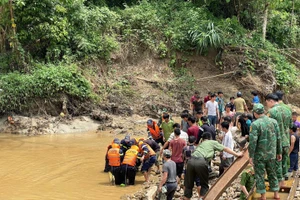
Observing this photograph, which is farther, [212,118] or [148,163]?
[212,118]

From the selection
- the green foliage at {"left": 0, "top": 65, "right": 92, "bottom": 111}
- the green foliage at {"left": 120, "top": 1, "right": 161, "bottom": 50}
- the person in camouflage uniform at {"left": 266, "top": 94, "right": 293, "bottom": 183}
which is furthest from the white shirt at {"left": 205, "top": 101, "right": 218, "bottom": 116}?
the green foliage at {"left": 120, "top": 1, "right": 161, "bottom": 50}

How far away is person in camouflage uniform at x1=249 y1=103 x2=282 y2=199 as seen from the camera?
21.0ft

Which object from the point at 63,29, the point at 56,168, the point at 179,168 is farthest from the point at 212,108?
the point at 63,29

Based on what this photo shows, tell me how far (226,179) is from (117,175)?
3.38 meters

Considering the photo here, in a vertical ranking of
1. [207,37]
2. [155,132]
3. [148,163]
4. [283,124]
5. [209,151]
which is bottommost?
[148,163]

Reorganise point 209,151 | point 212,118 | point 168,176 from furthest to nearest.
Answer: point 212,118 → point 168,176 → point 209,151

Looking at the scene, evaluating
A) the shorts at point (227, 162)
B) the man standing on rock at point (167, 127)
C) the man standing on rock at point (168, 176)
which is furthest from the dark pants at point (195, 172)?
the man standing on rock at point (167, 127)

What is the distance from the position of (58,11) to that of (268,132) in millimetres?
14513

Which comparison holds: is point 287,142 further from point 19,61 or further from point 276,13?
point 276,13

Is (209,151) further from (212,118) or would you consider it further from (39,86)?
(39,86)

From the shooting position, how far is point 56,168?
1138 cm

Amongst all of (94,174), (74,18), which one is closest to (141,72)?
(74,18)

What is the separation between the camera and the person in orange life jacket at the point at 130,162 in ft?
31.8

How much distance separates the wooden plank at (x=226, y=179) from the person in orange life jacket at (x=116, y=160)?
3.03m
